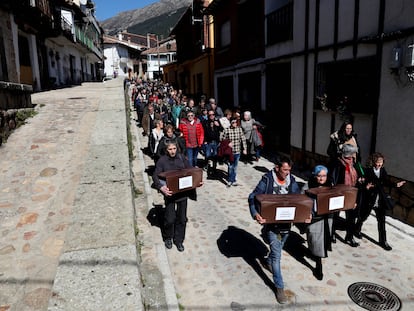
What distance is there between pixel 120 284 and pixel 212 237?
2.49 m

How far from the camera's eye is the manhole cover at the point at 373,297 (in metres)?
4.11

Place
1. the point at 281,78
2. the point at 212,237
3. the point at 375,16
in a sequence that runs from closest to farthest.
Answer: the point at 212,237 < the point at 375,16 < the point at 281,78

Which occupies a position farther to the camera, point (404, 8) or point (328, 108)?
point (328, 108)

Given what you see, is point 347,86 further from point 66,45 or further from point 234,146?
point 66,45

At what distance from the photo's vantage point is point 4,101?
31.4 ft

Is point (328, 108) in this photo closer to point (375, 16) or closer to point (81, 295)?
point (375, 16)

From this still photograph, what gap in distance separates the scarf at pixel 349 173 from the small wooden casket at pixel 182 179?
2.39 meters

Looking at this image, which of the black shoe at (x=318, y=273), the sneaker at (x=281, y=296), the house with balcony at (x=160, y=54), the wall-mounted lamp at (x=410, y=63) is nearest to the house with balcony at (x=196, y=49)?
the wall-mounted lamp at (x=410, y=63)

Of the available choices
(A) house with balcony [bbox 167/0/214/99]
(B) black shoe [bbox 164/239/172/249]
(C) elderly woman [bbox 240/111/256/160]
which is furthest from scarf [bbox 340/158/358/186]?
(A) house with balcony [bbox 167/0/214/99]

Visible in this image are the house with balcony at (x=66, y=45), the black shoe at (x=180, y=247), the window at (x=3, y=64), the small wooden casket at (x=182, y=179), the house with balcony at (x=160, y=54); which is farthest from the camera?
the house with balcony at (x=160, y=54)

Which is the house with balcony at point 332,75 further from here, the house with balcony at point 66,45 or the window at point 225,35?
the house with balcony at point 66,45

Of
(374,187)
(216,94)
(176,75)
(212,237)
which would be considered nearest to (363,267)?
(374,187)

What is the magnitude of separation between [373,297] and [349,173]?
1938 millimetres

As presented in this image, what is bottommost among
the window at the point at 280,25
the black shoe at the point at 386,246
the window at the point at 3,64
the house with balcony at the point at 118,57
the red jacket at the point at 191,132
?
the black shoe at the point at 386,246
